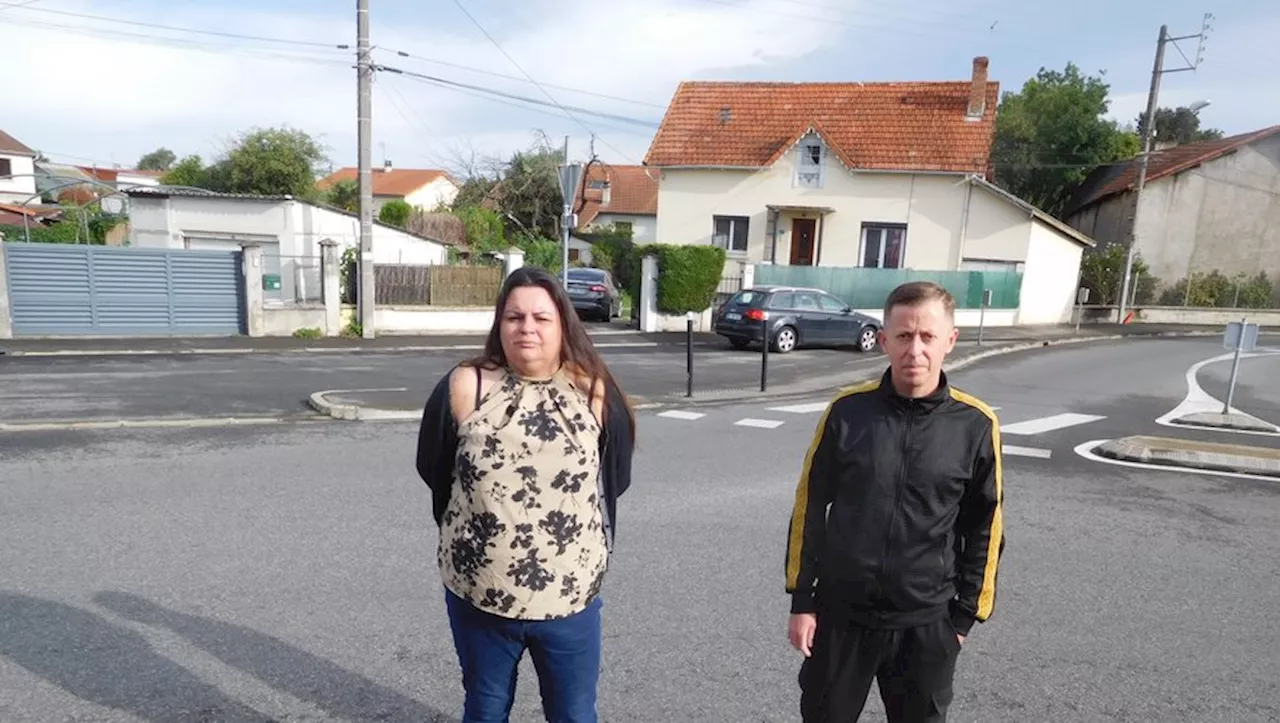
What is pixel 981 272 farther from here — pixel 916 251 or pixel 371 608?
pixel 371 608

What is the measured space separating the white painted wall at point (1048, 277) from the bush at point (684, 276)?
11.7 metres

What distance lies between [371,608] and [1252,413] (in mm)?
13167

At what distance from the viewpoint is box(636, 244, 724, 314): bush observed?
20750 millimetres

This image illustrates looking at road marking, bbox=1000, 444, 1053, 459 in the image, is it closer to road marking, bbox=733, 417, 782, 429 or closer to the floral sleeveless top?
road marking, bbox=733, 417, 782, 429

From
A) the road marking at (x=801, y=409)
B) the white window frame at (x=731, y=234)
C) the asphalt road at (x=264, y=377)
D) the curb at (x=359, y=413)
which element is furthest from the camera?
the white window frame at (x=731, y=234)

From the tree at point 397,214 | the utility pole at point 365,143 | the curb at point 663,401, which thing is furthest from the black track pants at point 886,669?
the tree at point 397,214

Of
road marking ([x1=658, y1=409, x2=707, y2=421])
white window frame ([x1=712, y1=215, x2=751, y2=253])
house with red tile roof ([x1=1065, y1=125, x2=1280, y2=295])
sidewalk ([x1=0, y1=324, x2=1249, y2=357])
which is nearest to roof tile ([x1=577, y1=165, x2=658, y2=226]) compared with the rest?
white window frame ([x1=712, y1=215, x2=751, y2=253])

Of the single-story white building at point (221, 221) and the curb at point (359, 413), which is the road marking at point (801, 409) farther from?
the single-story white building at point (221, 221)

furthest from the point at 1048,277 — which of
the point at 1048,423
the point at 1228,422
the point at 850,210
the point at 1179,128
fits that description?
the point at 1179,128

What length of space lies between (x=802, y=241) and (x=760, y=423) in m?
19.9

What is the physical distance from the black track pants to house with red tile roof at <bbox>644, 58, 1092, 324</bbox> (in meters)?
24.9

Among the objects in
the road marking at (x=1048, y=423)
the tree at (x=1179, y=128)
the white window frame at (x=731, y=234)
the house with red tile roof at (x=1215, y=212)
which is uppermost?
the tree at (x=1179, y=128)

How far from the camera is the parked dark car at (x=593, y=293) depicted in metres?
22.6

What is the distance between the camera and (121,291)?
16.0 metres
